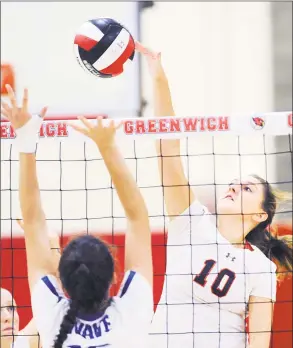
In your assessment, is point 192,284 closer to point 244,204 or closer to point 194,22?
point 244,204

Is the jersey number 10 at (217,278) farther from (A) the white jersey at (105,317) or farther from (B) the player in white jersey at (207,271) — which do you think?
(A) the white jersey at (105,317)

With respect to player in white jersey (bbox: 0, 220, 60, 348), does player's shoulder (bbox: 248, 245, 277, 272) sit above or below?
above

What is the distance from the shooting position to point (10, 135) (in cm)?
334

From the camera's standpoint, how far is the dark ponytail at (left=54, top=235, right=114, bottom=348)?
237 cm

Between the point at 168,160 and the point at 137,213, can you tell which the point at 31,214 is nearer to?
the point at 137,213

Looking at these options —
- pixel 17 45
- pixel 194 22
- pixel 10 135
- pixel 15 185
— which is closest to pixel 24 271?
pixel 15 185

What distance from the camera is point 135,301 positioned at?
2.45 meters

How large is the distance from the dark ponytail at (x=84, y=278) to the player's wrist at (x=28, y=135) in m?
0.32

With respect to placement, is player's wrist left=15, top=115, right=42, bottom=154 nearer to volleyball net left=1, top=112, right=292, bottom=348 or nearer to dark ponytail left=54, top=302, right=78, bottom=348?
dark ponytail left=54, top=302, right=78, bottom=348

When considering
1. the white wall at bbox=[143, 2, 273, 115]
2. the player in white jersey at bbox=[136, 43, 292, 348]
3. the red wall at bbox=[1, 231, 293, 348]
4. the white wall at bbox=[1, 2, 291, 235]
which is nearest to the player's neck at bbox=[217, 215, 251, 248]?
the player in white jersey at bbox=[136, 43, 292, 348]

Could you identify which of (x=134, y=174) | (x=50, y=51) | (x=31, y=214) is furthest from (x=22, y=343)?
(x=50, y=51)

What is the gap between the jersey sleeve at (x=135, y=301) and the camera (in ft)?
8.02

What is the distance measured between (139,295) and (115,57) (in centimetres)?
121

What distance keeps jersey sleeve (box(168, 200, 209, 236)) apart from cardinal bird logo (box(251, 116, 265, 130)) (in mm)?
365
